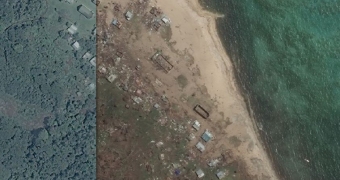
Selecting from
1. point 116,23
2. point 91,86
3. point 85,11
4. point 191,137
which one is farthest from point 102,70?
point 191,137

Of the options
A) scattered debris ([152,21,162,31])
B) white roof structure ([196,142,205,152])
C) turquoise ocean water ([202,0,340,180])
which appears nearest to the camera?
white roof structure ([196,142,205,152])

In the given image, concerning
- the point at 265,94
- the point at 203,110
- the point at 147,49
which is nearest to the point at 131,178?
the point at 203,110

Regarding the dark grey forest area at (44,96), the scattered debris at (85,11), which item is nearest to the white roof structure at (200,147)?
the dark grey forest area at (44,96)

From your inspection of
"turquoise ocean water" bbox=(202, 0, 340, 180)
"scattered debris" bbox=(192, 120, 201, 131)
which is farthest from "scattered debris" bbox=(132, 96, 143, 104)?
"turquoise ocean water" bbox=(202, 0, 340, 180)

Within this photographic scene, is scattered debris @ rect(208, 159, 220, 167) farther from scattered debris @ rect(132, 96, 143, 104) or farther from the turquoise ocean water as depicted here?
scattered debris @ rect(132, 96, 143, 104)

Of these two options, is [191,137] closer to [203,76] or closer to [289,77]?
[203,76]

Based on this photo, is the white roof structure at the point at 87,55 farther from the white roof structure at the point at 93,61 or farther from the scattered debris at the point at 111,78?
the scattered debris at the point at 111,78
